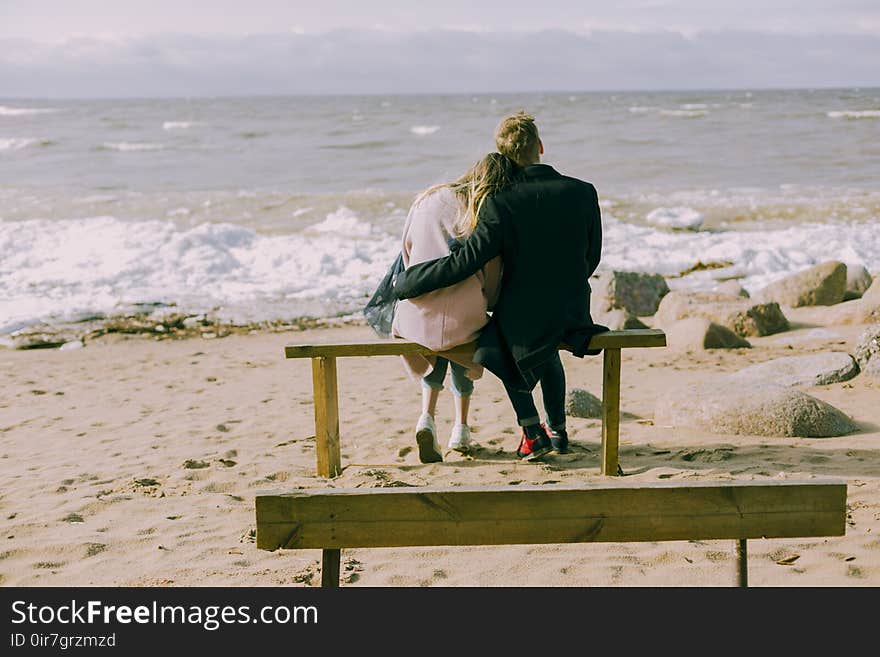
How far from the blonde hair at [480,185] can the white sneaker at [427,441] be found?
113 cm

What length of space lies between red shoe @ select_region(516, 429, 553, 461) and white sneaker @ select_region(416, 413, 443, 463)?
0.48m

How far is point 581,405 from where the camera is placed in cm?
647

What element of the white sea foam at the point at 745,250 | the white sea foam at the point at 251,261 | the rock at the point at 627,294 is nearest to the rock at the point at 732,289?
the white sea foam at the point at 745,250

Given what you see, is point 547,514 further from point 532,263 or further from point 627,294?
point 627,294

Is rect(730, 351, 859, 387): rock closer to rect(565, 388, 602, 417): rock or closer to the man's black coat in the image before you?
rect(565, 388, 602, 417): rock

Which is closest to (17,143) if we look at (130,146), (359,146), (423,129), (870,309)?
(130,146)

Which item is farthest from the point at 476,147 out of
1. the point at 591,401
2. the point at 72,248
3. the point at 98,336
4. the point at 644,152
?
the point at 591,401

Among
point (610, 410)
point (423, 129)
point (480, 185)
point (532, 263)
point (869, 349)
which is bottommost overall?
point (869, 349)

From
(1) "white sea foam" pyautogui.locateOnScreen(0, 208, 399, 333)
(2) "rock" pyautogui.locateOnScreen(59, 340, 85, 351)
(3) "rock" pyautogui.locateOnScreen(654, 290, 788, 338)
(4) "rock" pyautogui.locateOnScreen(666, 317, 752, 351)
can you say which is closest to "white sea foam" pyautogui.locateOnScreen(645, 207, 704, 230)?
(1) "white sea foam" pyautogui.locateOnScreen(0, 208, 399, 333)

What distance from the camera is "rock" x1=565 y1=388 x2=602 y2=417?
646 cm

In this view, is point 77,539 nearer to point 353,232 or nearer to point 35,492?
point 35,492

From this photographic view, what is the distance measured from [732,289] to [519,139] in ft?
24.1

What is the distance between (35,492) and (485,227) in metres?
2.69

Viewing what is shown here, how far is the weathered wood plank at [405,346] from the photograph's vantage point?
4758 mm
